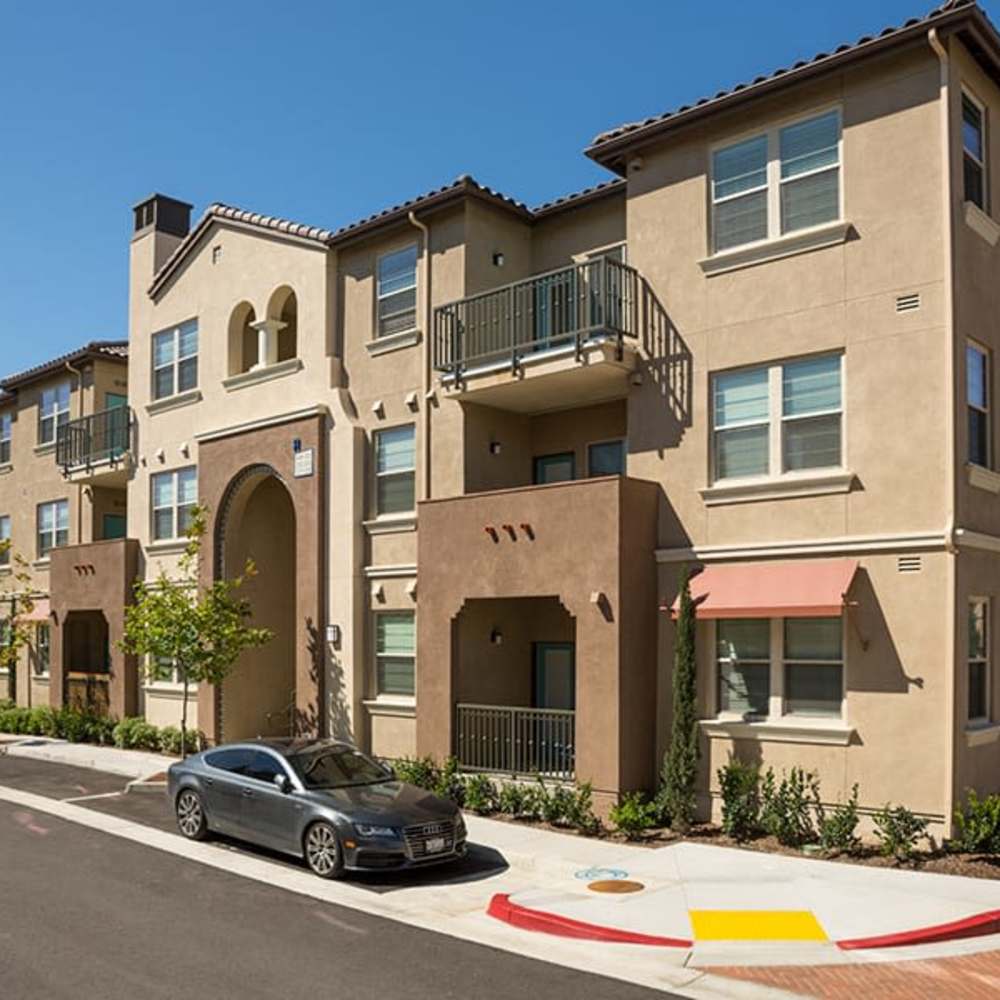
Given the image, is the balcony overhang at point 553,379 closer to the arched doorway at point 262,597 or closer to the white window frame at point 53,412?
the arched doorway at point 262,597

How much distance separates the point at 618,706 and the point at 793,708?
237cm

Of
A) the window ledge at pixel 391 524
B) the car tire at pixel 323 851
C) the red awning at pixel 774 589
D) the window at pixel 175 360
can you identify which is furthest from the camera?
the window at pixel 175 360

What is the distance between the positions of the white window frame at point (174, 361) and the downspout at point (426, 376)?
7271mm

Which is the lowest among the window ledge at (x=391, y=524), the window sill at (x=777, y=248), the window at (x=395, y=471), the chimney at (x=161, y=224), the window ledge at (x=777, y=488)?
the window ledge at (x=391, y=524)

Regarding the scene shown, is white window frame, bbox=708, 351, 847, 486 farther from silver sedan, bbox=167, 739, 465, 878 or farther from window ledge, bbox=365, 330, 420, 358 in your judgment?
window ledge, bbox=365, 330, 420, 358

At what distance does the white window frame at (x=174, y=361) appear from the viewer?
25328mm

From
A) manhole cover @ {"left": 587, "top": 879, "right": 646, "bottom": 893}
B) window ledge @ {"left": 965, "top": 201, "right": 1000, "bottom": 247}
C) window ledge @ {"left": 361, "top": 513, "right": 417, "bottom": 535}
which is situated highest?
window ledge @ {"left": 965, "top": 201, "right": 1000, "bottom": 247}

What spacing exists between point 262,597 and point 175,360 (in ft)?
19.8

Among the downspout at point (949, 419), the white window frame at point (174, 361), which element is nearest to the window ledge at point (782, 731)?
the downspout at point (949, 419)

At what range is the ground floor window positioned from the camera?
48.9 feet

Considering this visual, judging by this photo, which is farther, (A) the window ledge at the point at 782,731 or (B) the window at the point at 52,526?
(B) the window at the point at 52,526

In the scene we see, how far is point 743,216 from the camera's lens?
1620 cm

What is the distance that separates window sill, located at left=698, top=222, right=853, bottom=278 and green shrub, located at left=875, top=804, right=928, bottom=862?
24.0 feet

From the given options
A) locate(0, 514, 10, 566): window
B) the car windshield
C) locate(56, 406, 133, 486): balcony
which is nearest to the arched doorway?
locate(56, 406, 133, 486): balcony
